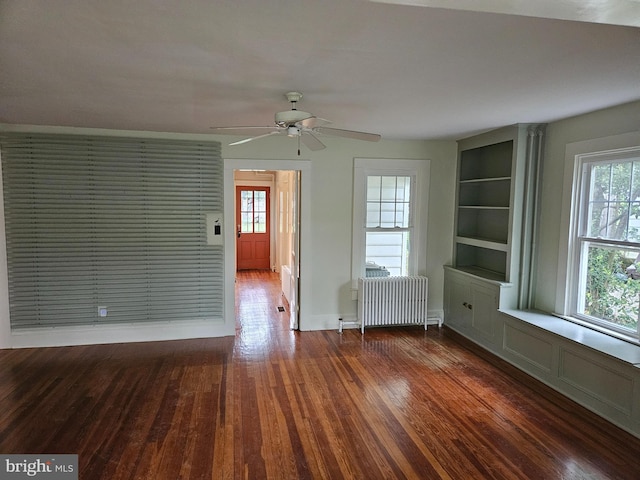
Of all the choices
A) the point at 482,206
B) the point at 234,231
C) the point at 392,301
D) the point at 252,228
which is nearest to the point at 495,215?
the point at 482,206

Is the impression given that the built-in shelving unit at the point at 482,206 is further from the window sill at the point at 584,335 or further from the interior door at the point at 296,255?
the interior door at the point at 296,255

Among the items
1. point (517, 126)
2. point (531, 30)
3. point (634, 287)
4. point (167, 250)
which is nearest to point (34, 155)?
point (167, 250)

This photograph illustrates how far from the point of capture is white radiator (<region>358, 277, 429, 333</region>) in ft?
16.8

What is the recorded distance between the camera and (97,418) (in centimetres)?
303

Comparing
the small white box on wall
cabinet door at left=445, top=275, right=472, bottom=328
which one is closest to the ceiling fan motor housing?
the small white box on wall

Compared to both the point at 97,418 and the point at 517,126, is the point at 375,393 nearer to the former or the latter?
the point at 97,418

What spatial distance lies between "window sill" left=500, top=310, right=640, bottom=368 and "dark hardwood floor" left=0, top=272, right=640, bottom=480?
0.54 m

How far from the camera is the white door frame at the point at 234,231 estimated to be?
488 cm

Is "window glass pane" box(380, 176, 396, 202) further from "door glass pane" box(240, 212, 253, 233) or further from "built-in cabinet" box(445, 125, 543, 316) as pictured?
"door glass pane" box(240, 212, 253, 233)

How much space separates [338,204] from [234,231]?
54.5 inches

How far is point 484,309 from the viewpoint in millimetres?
4621

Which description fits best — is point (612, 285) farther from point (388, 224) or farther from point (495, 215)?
point (388, 224)

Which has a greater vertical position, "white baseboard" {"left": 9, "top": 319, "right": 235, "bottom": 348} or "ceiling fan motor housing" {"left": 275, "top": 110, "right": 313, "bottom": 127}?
"ceiling fan motor housing" {"left": 275, "top": 110, "right": 313, "bottom": 127}

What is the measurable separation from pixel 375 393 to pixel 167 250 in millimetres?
2931
